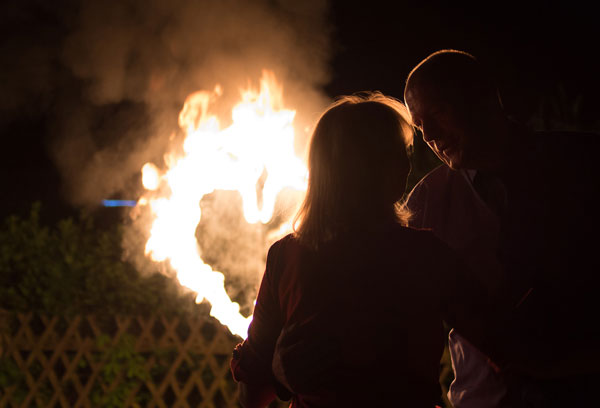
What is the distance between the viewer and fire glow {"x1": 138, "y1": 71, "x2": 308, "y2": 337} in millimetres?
4125

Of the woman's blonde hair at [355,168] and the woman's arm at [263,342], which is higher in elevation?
the woman's blonde hair at [355,168]

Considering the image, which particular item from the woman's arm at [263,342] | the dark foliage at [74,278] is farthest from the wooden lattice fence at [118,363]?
the woman's arm at [263,342]

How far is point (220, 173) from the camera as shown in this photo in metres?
4.27

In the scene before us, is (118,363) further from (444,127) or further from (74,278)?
(444,127)

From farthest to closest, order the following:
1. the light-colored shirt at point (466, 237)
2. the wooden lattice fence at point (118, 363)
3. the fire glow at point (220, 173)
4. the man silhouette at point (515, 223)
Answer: the wooden lattice fence at point (118, 363) → the fire glow at point (220, 173) → the light-colored shirt at point (466, 237) → the man silhouette at point (515, 223)

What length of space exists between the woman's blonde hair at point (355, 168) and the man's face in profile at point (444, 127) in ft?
1.67

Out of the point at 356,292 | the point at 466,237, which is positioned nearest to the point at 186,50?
the point at 466,237

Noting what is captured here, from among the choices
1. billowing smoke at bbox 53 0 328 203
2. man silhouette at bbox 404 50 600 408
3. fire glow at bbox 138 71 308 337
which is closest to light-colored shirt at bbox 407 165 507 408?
man silhouette at bbox 404 50 600 408

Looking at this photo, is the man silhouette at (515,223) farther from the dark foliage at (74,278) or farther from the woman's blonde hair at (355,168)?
the dark foliage at (74,278)

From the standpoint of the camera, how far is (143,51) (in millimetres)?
5863

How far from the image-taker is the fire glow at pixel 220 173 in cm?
412

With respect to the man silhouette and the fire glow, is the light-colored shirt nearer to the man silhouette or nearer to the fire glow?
the man silhouette

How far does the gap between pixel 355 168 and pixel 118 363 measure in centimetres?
371

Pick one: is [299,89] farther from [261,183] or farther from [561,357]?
[561,357]
